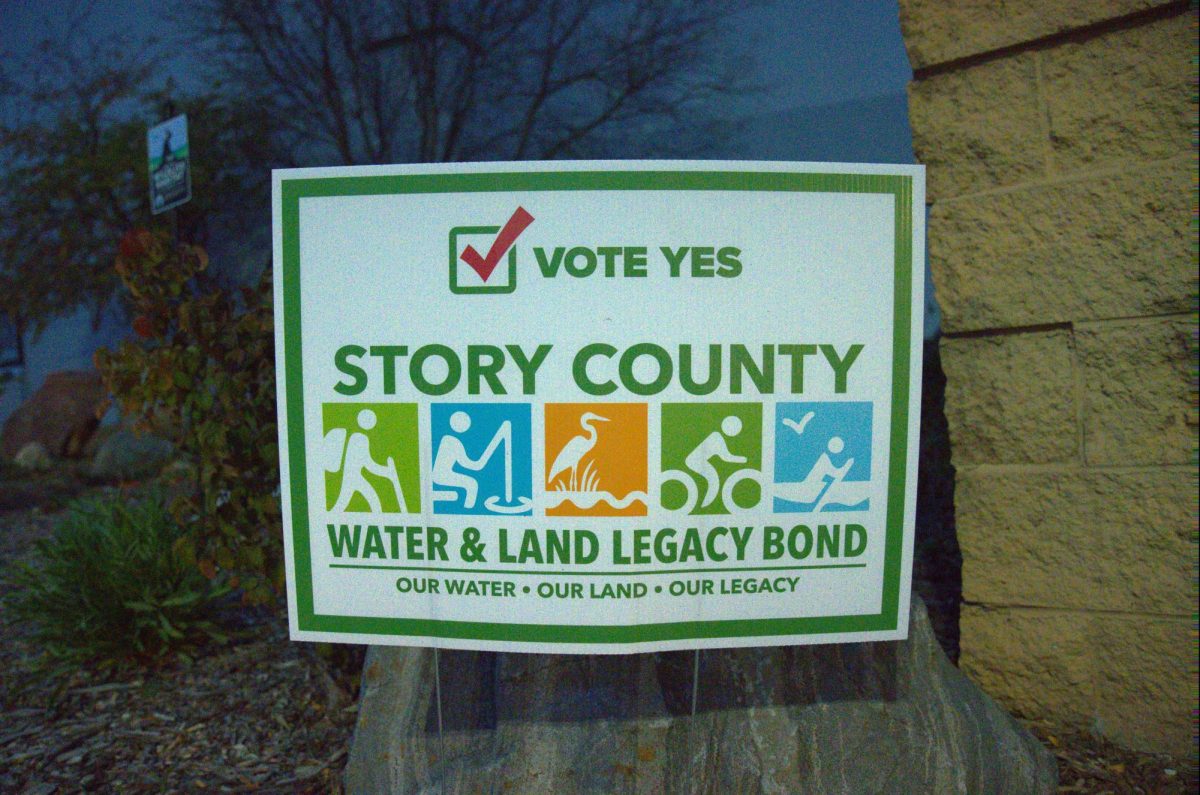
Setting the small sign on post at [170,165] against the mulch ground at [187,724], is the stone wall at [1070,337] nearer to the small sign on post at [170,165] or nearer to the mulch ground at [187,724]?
the mulch ground at [187,724]

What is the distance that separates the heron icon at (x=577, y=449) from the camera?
5.90 feet

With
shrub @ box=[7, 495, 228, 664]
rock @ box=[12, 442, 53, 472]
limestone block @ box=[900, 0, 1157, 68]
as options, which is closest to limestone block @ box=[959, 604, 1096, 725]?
limestone block @ box=[900, 0, 1157, 68]

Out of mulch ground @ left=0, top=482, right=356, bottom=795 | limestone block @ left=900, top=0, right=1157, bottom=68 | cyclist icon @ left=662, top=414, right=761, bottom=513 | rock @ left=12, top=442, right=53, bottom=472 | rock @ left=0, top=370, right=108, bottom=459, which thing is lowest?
mulch ground @ left=0, top=482, right=356, bottom=795

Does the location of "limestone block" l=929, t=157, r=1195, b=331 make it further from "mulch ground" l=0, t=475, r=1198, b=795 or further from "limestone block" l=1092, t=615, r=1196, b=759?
"mulch ground" l=0, t=475, r=1198, b=795

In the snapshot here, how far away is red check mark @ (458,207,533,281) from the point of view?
1.81 m

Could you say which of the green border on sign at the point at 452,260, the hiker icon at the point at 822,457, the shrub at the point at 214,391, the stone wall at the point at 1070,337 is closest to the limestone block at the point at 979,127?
the stone wall at the point at 1070,337

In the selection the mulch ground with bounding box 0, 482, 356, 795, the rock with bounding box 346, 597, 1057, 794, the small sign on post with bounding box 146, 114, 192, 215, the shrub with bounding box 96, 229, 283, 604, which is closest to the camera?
the rock with bounding box 346, 597, 1057, 794

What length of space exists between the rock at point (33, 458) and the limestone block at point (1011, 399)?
8.12 metres

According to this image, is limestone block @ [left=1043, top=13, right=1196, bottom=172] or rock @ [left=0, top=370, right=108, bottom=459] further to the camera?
rock @ [left=0, top=370, right=108, bottom=459]

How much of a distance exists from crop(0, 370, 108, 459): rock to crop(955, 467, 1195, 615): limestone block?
837 centimetres

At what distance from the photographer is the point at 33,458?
26.1 ft

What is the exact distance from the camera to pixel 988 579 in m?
2.49

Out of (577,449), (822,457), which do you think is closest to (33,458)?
(577,449)

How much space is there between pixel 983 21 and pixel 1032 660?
1848 millimetres
